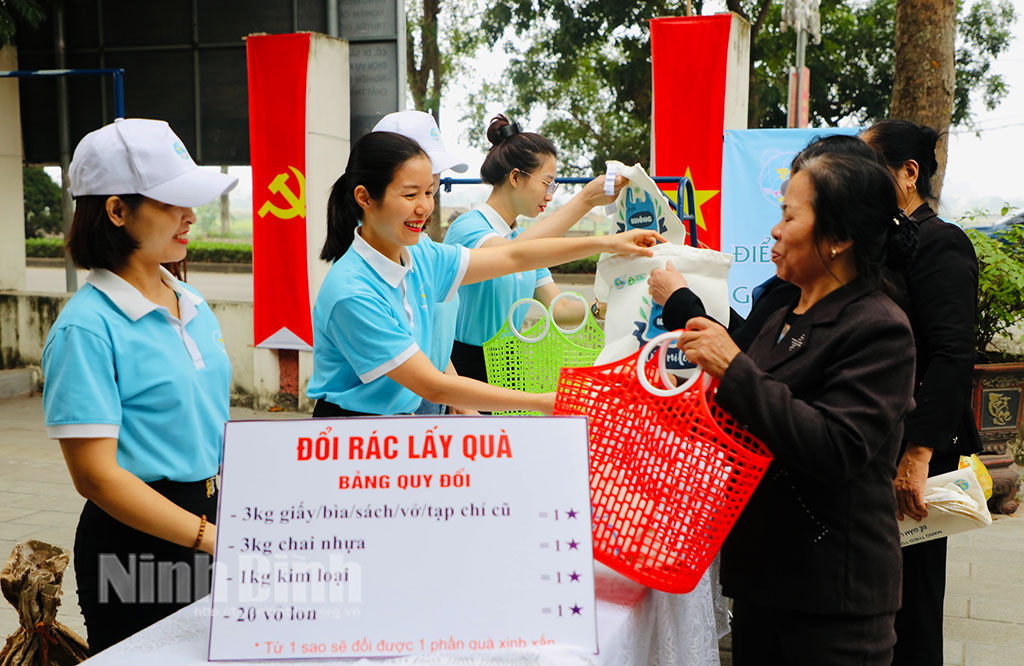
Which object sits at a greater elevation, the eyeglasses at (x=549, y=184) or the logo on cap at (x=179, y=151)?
the logo on cap at (x=179, y=151)

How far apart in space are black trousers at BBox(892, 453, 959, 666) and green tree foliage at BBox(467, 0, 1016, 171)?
1537cm

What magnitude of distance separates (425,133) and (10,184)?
6.93m

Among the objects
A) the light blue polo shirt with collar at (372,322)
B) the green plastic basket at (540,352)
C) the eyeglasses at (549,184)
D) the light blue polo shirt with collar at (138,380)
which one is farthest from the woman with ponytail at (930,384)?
the light blue polo shirt with collar at (138,380)

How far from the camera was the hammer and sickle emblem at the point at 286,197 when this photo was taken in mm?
6715

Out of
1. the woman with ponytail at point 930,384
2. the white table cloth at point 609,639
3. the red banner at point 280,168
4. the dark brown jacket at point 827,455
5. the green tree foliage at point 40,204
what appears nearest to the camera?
the white table cloth at point 609,639

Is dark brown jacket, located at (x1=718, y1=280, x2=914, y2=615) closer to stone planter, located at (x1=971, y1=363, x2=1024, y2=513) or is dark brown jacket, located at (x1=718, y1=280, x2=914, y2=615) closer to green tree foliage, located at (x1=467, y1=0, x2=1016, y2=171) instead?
stone planter, located at (x1=971, y1=363, x2=1024, y2=513)

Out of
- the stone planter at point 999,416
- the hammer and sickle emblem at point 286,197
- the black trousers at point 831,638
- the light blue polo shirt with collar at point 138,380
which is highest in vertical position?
the hammer and sickle emblem at point 286,197

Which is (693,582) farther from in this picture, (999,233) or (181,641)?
(999,233)

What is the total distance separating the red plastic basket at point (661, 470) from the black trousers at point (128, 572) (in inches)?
29.8

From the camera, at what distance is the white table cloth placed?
1.32 metres

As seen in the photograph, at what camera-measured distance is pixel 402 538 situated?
4.48 ft

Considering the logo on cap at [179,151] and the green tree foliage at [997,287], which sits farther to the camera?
the green tree foliage at [997,287]

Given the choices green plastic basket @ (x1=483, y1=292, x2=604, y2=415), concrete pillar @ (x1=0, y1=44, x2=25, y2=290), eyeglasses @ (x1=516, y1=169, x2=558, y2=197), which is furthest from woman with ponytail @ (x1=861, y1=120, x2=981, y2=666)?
concrete pillar @ (x1=0, y1=44, x2=25, y2=290)

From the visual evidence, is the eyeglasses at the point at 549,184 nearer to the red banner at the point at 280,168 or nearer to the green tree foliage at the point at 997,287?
the green tree foliage at the point at 997,287
